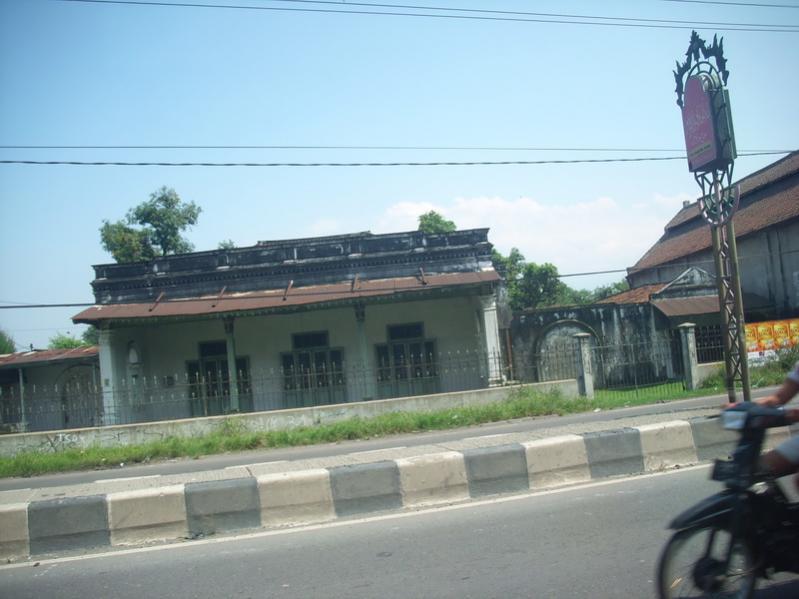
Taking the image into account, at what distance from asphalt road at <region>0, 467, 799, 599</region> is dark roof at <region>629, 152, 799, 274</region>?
2048 centimetres

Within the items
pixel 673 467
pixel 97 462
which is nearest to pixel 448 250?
pixel 97 462

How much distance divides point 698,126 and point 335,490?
9.85m

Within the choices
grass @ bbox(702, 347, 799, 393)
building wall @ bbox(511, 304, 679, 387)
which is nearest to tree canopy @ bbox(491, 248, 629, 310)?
building wall @ bbox(511, 304, 679, 387)

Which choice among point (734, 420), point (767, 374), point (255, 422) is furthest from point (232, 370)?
point (734, 420)

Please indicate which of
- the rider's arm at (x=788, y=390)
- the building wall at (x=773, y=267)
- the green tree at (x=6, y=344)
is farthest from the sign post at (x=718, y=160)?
the green tree at (x=6, y=344)

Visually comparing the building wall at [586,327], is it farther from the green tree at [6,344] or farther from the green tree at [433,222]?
the green tree at [6,344]

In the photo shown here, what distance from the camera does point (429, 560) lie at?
14.1ft

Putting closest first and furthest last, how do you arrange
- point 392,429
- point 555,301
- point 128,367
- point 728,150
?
1. point 728,150
2. point 392,429
3. point 128,367
4. point 555,301

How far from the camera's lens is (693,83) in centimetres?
1139

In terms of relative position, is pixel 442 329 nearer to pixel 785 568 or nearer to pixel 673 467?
pixel 673 467

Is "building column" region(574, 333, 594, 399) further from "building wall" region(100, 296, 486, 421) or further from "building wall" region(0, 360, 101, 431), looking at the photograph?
"building wall" region(0, 360, 101, 431)

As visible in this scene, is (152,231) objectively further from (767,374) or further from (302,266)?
(767,374)

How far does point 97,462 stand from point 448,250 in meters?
12.8

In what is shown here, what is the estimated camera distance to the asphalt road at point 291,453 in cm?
958
